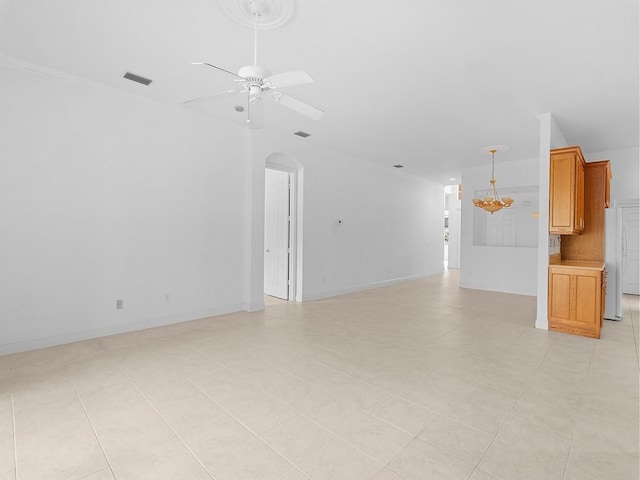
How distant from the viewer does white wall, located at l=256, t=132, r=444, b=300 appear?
6473 millimetres

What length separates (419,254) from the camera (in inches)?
387

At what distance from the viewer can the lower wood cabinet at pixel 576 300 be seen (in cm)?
420

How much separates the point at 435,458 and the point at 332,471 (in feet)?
2.03

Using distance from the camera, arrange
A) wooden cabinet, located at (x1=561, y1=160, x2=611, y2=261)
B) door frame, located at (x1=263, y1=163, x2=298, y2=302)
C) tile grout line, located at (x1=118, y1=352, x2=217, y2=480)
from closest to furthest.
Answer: tile grout line, located at (x1=118, y1=352, x2=217, y2=480) → wooden cabinet, located at (x1=561, y1=160, x2=611, y2=261) → door frame, located at (x1=263, y1=163, x2=298, y2=302)

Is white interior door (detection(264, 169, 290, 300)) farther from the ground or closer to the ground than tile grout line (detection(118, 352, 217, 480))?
farther from the ground

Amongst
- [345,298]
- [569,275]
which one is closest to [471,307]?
[569,275]

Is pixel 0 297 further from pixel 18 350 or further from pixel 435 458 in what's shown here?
pixel 435 458

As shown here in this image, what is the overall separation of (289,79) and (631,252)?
8553 mm

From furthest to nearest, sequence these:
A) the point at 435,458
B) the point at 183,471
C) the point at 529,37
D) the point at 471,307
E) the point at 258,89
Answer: the point at 471,307 < the point at 529,37 < the point at 258,89 < the point at 435,458 < the point at 183,471

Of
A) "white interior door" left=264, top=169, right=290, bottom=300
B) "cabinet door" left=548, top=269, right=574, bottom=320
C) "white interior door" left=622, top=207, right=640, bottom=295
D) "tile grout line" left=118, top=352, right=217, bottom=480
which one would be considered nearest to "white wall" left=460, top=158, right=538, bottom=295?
"white interior door" left=622, top=207, right=640, bottom=295

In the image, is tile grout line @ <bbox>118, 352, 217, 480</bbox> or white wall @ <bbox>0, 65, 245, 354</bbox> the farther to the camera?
white wall @ <bbox>0, 65, 245, 354</bbox>

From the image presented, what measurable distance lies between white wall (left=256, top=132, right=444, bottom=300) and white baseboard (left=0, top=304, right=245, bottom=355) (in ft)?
6.31

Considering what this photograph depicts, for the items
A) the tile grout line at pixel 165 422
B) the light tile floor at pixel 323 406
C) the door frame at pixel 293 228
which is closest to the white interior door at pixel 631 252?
the light tile floor at pixel 323 406

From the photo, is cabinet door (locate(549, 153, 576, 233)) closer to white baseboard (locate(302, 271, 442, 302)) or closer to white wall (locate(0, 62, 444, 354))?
white wall (locate(0, 62, 444, 354))
